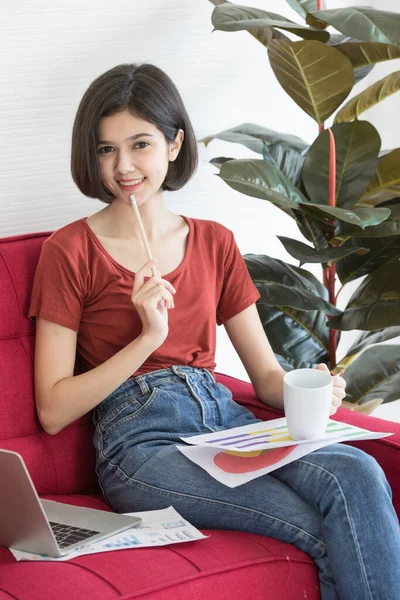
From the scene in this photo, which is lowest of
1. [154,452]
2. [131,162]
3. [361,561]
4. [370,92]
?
[361,561]

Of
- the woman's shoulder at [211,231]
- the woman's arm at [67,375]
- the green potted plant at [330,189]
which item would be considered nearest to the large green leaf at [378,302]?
the green potted plant at [330,189]

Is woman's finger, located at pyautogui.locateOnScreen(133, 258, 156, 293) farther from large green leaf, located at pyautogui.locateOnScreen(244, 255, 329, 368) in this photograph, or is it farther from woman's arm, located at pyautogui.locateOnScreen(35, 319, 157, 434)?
large green leaf, located at pyautogui.locateOnScreen(244, 255, 329, 368)

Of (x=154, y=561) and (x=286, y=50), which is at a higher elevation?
(x=286, y=50)

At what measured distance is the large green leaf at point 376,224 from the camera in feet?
6.09

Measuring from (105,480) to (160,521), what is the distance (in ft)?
0.63

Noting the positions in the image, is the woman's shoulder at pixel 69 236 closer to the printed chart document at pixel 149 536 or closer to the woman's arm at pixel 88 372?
the woman's arm at pixel 88 372

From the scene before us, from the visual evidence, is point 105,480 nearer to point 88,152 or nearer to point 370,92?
point 88,152

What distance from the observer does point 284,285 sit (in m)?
2.11

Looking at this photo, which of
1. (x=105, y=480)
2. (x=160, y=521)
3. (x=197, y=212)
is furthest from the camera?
(x=197, y=212)

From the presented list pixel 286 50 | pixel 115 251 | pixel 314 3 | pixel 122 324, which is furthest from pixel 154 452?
pixel 314 3

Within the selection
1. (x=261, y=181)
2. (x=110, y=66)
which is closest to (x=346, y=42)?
(x=261, y=181)

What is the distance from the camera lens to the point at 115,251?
5.87ft

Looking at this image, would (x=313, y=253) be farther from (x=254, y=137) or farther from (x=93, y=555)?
(x=93, y=555)

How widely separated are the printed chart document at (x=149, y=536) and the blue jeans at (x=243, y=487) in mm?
39
